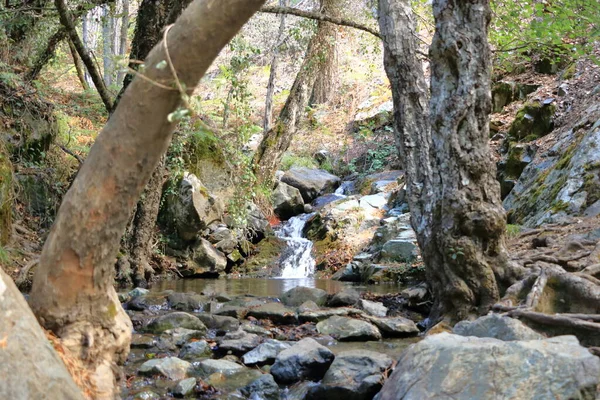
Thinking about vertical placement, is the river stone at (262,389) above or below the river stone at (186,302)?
above

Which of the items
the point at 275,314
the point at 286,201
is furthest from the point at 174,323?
the point at 286,201

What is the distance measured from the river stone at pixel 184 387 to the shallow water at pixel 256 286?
4604 mm

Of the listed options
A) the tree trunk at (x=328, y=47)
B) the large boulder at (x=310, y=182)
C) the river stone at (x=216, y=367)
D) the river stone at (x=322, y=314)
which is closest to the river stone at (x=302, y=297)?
the river stone at (x=322, y=314)

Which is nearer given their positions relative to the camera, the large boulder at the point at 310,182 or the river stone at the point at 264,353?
the river stone at the point at 264,353

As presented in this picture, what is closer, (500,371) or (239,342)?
(500,371)

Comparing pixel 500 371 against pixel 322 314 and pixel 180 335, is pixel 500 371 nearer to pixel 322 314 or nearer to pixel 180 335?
pixel 180 335

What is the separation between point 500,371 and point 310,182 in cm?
1510

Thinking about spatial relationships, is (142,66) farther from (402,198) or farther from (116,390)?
(402,198)

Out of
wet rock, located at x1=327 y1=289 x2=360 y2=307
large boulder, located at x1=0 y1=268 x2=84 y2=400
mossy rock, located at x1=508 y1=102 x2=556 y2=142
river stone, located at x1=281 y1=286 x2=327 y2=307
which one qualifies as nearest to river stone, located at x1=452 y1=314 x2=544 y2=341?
large boulder, located at x1=0 y1=268 x2=84 y2=400

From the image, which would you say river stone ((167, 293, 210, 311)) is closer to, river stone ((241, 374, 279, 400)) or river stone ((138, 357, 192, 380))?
river stone ((138, 357, 192, 380))

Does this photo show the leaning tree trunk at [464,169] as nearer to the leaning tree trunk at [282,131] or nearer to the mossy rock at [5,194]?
the mossy rock at [5,194]

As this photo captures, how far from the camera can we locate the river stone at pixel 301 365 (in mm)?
4695

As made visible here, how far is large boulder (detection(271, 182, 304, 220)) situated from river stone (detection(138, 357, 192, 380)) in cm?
1095

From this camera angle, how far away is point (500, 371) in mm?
2953
